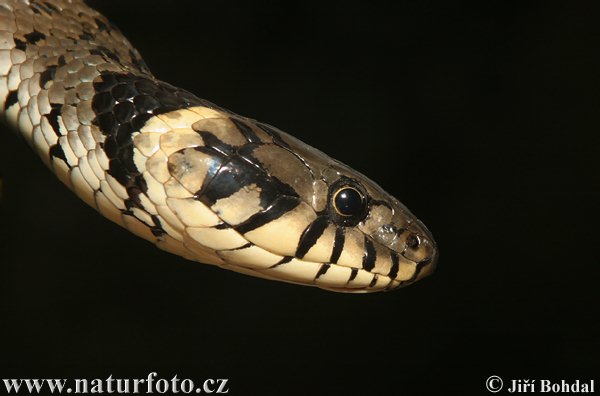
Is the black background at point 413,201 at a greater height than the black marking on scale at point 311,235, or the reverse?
the black background at point 413,201

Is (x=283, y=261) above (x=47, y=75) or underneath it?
underneath

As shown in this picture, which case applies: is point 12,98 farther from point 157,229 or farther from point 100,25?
point 157,229

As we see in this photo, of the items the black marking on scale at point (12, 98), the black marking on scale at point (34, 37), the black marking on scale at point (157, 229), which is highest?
the black marking on scale at point (34, 37)

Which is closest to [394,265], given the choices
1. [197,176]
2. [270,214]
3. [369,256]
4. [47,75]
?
[369,256]

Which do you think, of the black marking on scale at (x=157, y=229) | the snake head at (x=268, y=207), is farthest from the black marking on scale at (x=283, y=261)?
the black marking on scale at (x=157, y=229)

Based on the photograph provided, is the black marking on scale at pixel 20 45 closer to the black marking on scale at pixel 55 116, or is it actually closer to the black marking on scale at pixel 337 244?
the black marking on scale at pixel 55 116

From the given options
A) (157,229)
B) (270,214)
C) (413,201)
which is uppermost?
(413,201)

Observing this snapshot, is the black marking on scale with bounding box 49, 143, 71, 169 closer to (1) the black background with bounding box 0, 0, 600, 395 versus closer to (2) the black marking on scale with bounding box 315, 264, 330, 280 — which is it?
(2) the black marking on scale with bounding box 315, 264, 330, 280
